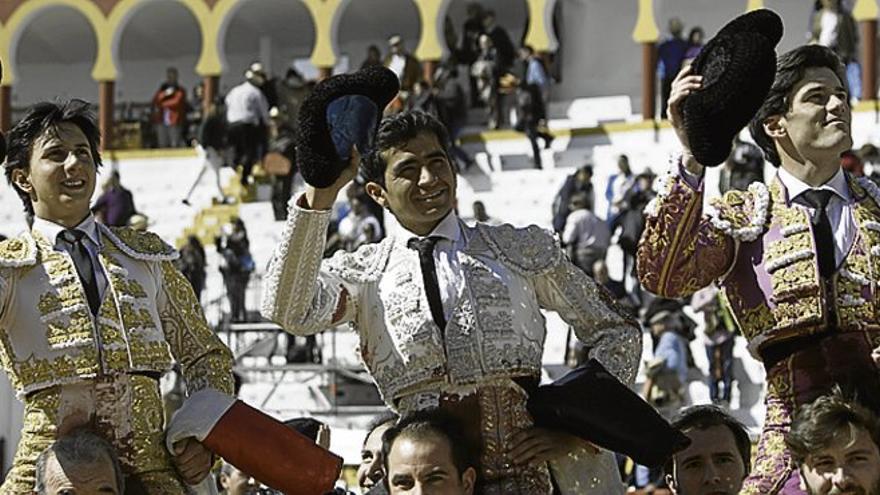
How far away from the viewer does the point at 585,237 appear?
1764 centimetres

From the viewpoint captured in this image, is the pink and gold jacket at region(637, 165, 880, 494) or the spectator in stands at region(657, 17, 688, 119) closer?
the pink and gold jacket at region(637, 165, 880, 494)

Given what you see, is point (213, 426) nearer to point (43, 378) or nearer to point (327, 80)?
point (43, 378)

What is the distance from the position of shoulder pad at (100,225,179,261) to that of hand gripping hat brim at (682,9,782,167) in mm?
1403

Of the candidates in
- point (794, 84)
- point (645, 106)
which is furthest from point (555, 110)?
point (794, 84)

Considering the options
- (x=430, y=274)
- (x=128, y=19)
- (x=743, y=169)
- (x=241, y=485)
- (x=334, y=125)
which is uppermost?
(x=128, y=19)

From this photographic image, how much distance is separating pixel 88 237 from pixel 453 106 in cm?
1656

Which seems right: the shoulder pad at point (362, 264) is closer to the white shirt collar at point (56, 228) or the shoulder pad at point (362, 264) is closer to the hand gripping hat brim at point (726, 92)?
the white shirt collar at point (56, 228)

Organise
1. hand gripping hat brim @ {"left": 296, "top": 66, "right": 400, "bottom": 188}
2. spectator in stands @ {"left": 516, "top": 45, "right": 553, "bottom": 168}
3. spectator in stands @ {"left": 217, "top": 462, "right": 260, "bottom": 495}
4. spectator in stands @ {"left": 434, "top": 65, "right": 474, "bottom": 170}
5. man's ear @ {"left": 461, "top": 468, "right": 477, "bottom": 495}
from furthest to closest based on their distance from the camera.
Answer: spectator in stands @ {"left": 516, "top": 45, "right": 553, "bottom": 168}
spectator in stands @ {"left": 434, "top": 65, "right": 474, "bottom": 170}
spectator in stands @ {"left": 217, "top": 462, "right": 260, "bottom": 495}
man's ear @ {"left": 461, "top": 468, "right": 477, "bottom": 495}
hand gripping hat brim @ {"left": 296, "top": 66, "right": 400, "bottom": 188}

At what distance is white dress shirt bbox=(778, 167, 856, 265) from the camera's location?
5.46 m

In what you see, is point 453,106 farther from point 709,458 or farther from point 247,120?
point 709,458

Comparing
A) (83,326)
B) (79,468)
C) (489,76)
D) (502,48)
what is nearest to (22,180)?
(83,326)

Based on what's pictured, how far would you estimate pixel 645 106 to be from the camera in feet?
77.0

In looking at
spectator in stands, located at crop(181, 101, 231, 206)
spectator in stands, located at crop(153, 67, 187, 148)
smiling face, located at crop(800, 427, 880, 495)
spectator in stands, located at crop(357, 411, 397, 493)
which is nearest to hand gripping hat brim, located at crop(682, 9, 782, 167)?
smiling face, located at crop(800, 427, 880, 495)

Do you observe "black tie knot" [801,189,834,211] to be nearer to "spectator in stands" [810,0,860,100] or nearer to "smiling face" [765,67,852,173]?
"smiling face" [765,67,852,173]
